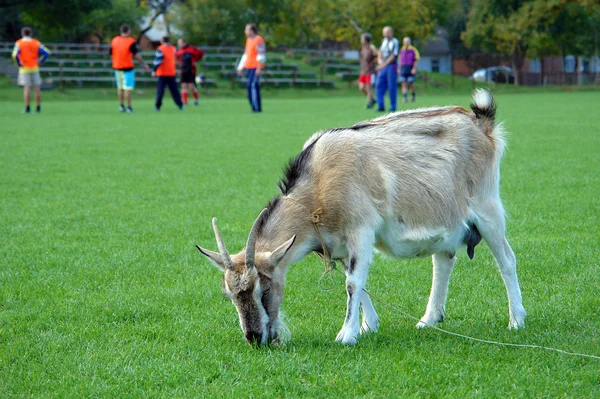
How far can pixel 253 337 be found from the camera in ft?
15.2

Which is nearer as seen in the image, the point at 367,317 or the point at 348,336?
the point at 348,336

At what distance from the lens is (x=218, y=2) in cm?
5856

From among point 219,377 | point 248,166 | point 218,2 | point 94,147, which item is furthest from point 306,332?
point 218,2

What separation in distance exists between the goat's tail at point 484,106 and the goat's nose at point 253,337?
2.26m

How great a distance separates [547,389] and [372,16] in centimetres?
5770

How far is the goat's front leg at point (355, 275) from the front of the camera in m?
4.83

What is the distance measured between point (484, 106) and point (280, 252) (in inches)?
76.3

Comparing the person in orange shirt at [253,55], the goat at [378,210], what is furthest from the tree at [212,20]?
the goat at [378,210]

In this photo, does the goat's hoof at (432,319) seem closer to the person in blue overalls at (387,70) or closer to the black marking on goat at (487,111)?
the black marking on goat at (487,111)

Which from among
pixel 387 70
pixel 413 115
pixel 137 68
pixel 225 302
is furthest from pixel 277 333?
pixel 137 68

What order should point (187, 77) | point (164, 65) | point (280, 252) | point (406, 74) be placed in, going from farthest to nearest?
1. point (406, 74)
2. point (187, 77)
3. point (164, 65)
4. point (280, 252)

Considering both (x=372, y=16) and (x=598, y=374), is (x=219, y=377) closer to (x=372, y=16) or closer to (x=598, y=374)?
(x=598, y=374)

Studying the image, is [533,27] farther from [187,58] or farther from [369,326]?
[369,326]

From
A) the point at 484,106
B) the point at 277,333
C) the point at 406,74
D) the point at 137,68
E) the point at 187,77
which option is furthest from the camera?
the point at 137,68
